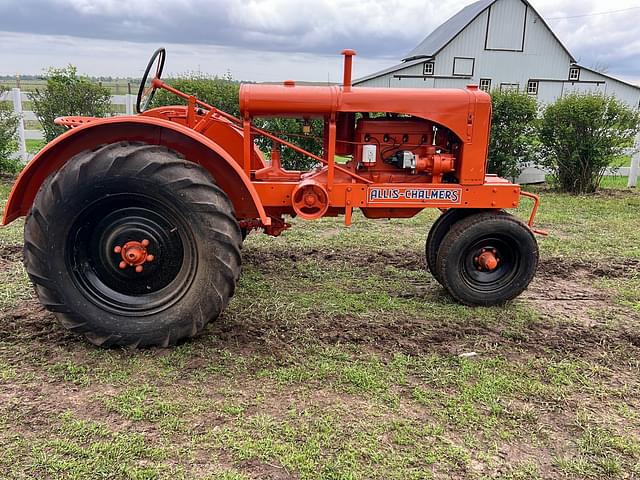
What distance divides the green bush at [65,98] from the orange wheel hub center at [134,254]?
7436 millimetres

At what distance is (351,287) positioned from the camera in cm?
457

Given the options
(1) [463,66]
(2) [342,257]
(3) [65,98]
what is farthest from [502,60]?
(2) [342,257]

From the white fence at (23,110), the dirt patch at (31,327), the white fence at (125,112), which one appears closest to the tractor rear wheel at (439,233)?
the dirt patch at (31,327)

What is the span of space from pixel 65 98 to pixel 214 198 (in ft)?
25.9

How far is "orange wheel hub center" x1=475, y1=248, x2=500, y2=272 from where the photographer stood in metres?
4.03

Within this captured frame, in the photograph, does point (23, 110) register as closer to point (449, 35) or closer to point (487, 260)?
point (487, 260)

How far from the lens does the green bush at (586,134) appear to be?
368 inches

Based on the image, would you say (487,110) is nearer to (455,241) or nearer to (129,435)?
(455,241)

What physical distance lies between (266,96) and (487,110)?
1.57 metres

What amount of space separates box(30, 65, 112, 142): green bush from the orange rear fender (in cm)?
695

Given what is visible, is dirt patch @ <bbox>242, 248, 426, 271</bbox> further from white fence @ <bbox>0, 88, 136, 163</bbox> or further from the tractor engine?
white fence @ <bbox>0, 88, 136, 163</bbox>

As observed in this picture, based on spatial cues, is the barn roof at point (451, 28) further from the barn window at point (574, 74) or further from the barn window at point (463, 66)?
the barn window at point (574, 74)

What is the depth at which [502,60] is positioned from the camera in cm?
2488

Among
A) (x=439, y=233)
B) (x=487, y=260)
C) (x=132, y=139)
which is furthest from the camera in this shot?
(x=439, y=233)
